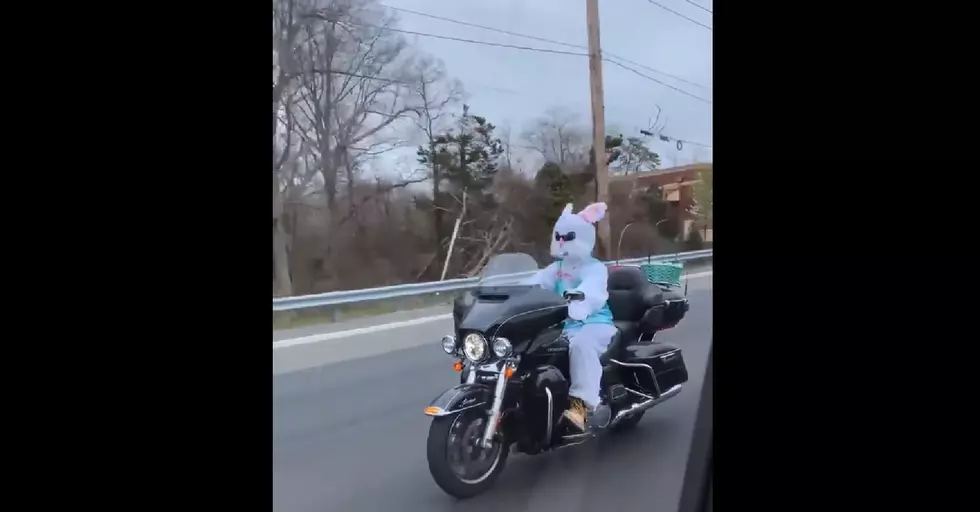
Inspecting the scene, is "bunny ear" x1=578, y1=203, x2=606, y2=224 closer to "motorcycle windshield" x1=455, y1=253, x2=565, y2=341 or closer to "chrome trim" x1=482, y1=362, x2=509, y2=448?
"motorcycle windshield" x1=455, y1=253, x2=565, y2=341

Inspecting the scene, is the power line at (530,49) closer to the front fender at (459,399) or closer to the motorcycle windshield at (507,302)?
the motorcycle windshield at (507,302)

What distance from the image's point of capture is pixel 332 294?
1517 mm

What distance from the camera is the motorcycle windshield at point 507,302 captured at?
5.48 ft

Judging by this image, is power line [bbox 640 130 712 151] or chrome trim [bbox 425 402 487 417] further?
power line [bbox 640 130 712 151]

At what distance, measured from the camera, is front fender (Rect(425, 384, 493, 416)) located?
161 cm

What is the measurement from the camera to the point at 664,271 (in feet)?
6.30

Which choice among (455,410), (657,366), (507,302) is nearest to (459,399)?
(455,410)

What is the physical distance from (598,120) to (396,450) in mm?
928

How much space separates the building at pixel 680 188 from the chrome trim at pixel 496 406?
2.09ft

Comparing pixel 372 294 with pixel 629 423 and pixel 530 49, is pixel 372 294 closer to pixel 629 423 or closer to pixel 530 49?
pixel 530 49

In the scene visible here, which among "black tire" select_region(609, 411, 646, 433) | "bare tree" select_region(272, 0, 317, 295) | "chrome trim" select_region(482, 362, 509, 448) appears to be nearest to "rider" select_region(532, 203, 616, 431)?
"black tire" select_region(609, 411, 646, 433)

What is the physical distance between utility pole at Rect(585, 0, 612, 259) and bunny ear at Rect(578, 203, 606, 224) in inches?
0.5
